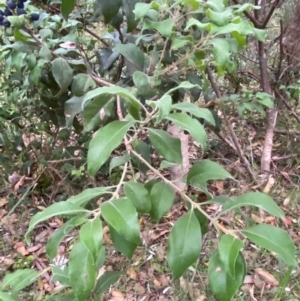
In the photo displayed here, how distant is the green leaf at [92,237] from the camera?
642mm

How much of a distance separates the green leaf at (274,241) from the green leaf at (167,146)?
211mm

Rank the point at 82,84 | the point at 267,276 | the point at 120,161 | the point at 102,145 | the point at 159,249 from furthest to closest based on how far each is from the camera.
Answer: the point at 159,249, the point at 267,276, the point at 82,84, the point at 120,161, the point at 102,145

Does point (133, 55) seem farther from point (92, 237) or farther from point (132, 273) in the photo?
point (132, 273)

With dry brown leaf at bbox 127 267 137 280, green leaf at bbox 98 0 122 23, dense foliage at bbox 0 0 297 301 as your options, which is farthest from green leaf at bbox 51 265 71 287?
dry brown leaf at bbox 127 267 137 280

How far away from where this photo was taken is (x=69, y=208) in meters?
0.72

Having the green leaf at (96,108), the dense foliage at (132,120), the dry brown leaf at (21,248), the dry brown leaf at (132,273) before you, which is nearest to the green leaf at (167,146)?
the dense foliage at (132,120)

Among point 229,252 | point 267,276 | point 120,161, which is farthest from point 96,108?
point 267,276

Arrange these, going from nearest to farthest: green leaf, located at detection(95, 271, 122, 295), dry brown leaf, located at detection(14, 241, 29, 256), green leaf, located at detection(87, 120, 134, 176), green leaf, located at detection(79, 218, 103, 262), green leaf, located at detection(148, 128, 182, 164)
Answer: green leaf, located at detection(79, 218, 103, 262) < green leaf, located at detection(87, 120, 134, 176) < green leaf, located at detection(148, 128, 182, 164) < green leaf, located at detection(95, 271, 122, 295) < dry brown leaf, located at detection(14, 241, 29, 256)

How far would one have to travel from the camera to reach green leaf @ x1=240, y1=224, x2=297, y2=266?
0.69 metres

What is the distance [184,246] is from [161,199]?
14 cm

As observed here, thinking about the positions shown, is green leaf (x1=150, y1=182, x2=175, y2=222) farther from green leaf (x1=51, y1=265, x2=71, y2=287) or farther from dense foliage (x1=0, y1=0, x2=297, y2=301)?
green leaf (x1=51, y1=265, x2=71, y2=287)

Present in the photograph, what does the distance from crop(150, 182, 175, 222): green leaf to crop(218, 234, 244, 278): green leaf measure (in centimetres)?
19

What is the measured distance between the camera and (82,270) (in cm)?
67

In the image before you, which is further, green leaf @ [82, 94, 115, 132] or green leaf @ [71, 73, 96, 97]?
green leaf @ [71, 73, 96, 97]
